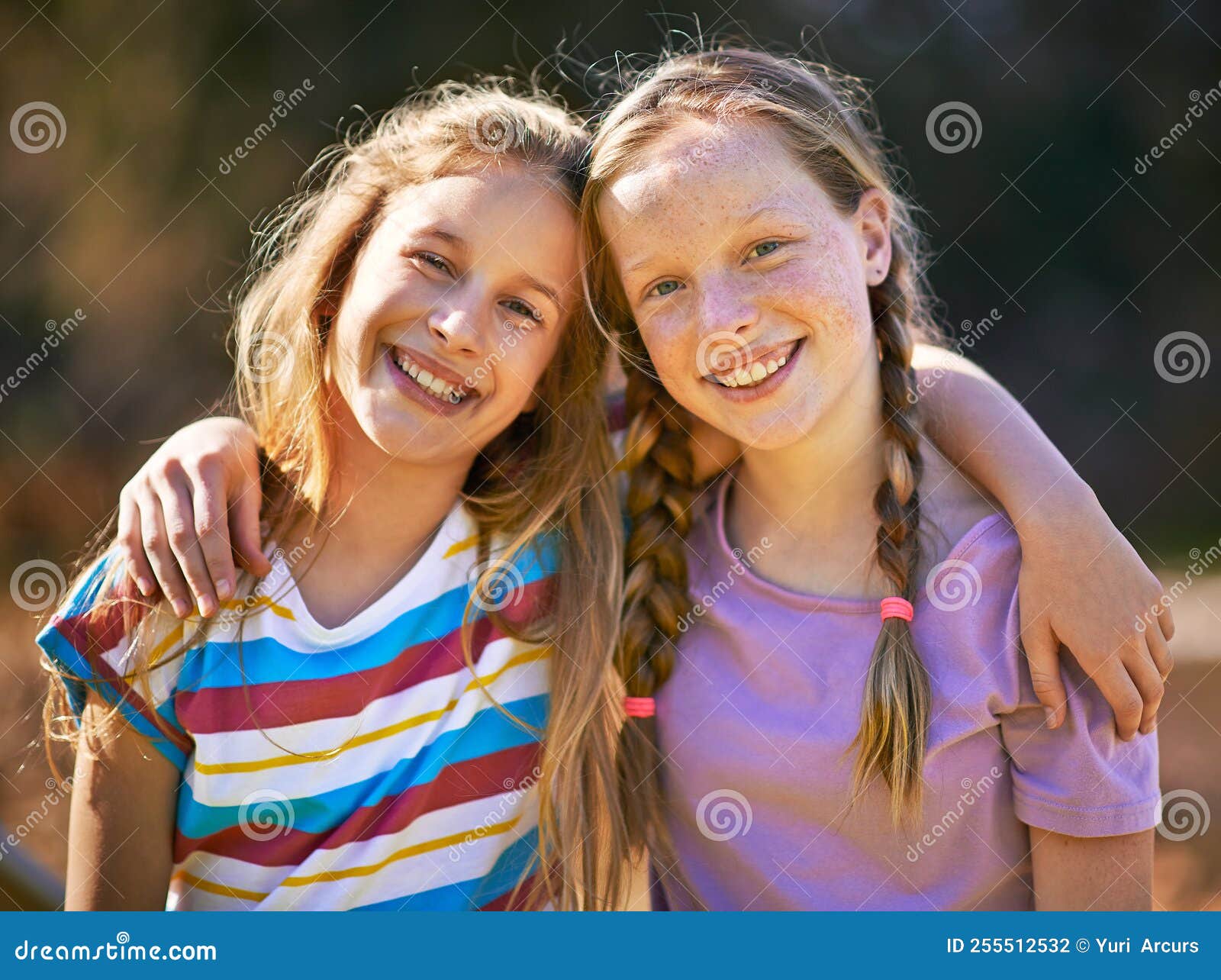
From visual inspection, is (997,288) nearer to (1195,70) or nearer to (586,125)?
(1195,70)

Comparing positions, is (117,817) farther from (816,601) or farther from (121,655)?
(816,601)

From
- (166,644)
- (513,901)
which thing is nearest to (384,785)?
(513,901)

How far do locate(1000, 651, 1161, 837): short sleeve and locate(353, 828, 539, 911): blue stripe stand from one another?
0.81 m

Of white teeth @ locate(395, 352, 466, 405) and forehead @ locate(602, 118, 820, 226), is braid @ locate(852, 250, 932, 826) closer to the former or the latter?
forehead @ locate(602, 118, 820, 226)

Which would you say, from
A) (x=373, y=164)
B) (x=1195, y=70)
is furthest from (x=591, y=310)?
(x=1195, y=70)

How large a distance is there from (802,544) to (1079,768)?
1.85 ft

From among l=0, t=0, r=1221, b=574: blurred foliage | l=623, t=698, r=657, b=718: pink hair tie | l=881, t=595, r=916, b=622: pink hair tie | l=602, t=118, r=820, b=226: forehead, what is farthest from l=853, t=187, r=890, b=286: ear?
l=0, t=0, r=1221, b=574: blurred foliage

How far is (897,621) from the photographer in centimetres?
178

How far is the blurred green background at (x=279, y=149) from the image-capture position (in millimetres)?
3578

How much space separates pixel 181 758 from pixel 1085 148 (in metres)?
4.46

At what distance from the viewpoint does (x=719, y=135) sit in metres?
1.81

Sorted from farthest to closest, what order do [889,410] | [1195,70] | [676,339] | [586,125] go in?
[1195,70], [586,125], [889,410], [676,339]

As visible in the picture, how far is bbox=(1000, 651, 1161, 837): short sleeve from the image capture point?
5.46 ft

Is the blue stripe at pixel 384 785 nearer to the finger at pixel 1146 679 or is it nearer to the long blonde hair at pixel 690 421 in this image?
the long blonde hair at pixel 690 421
